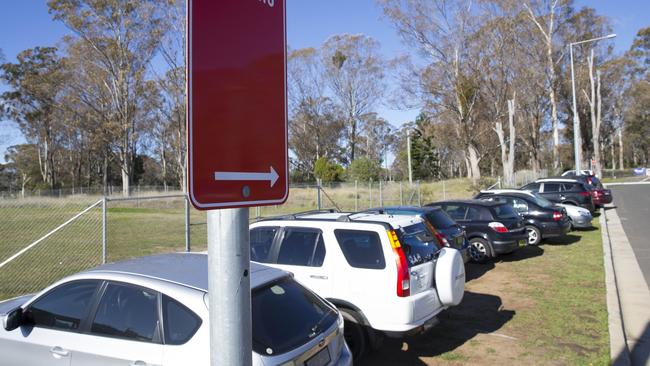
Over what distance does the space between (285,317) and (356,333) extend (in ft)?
6.96

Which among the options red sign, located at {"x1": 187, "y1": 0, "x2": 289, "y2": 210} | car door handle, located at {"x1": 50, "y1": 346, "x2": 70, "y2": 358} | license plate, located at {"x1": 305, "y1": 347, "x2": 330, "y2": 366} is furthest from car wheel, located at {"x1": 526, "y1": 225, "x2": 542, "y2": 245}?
red sign, located at {"x1": 187, "y1": 0, "x2": 289, "y2": 210}

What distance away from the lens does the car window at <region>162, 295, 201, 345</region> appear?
352 cm

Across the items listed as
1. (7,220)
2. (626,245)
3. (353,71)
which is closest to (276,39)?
(626,245)

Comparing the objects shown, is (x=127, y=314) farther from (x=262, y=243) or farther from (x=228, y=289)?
(x=262, y=243)

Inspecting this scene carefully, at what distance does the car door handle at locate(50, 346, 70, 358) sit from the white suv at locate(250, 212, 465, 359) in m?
2.91

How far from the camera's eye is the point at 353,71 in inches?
2329

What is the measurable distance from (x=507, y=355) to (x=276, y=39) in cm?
553

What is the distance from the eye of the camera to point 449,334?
690cm

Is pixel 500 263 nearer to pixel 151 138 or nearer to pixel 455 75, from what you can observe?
pixel 455 75

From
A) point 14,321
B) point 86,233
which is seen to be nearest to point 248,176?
point 14,321

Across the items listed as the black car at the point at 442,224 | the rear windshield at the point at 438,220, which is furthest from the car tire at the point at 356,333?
the rear windshield at the point at 438,220

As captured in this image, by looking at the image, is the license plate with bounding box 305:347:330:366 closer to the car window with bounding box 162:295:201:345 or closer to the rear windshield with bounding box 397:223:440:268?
the car window with bounding box 162:295:201:345

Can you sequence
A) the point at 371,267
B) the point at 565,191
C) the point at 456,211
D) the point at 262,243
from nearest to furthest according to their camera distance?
the point at 371,267 < the point at 262,243 < the point at 456,211 < the point at 565,191

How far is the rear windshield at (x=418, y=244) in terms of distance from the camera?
5.93 metres
